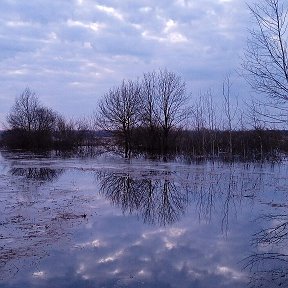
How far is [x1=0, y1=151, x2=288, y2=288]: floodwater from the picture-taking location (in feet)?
20.8

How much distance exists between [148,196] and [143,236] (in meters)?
5.96

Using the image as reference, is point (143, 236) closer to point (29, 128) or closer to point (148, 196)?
point (148, 196)

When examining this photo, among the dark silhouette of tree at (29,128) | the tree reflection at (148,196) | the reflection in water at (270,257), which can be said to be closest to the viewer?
the reflection in water at (270,257)

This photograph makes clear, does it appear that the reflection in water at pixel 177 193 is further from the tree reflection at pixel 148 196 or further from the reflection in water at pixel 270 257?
the reflection in water at pixel 270 257

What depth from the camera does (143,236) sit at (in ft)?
29.3

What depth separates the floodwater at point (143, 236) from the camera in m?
6.35

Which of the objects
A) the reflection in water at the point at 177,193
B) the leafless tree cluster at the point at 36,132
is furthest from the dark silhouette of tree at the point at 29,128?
the reflection in water at the point at 177,193

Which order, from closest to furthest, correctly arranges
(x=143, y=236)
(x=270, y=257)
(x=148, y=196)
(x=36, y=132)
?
(x=270, y=257) < (x=143, y=236) < (x=148, y=196) < (x=36, y=132)

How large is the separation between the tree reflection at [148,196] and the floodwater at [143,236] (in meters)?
0.03

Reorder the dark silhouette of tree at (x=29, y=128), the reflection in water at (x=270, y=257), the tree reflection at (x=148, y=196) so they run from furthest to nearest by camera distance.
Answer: the dark silhouette of tree at (x=29, y=128) → the tree reflection at (x=148, y=196) → the reflection in water at (x=270, y=257)

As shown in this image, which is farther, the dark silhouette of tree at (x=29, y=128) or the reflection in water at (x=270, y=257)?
the dark silhouette of tree at (x=29, y=128)

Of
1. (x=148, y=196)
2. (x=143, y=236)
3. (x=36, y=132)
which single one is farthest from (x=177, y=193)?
(x=36, y=132)

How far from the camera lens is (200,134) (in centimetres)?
4741

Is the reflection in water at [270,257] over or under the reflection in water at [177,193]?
under
